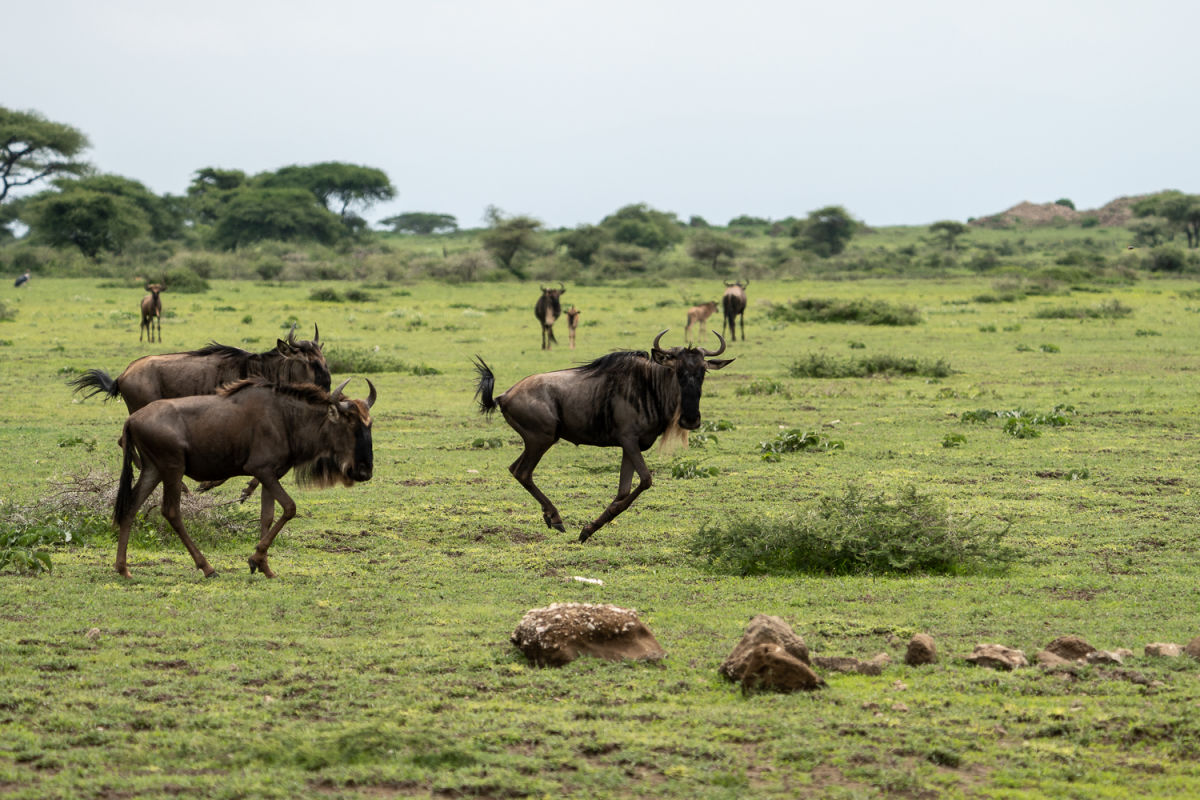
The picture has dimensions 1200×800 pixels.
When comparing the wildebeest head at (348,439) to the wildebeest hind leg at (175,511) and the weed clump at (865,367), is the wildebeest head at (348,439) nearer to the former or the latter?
the wildebeest hind leg at (175,511)

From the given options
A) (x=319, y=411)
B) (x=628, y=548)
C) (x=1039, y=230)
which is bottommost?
(x=628, y=548)

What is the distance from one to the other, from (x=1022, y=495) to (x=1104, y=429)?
461 cm

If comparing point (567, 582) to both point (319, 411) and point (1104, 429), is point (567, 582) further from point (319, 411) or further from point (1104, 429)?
point (1104, 429)

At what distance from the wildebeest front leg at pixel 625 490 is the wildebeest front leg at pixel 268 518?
2.44 metres

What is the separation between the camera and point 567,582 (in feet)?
27.0

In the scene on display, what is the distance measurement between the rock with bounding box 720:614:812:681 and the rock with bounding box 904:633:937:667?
0.53 meters

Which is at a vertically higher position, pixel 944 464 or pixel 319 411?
pixel 319 411

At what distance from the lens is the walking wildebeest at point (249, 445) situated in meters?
8.20

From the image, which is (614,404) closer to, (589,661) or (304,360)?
(304,360)

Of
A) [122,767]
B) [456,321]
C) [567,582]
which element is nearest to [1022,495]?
[567,582]

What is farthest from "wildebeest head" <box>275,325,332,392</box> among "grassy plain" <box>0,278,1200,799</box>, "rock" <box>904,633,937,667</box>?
"rock" <box>904,633,937,667</box>

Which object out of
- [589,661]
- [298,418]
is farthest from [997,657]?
[298,418]

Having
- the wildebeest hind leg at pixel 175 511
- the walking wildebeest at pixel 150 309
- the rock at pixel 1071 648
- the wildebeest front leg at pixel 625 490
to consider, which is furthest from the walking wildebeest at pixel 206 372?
the walking wildebeest at pixel 150 309

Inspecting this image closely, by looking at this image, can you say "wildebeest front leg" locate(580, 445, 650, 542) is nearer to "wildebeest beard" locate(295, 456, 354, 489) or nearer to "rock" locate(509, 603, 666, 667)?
"wildebeest beard" locate(295, 456, 354, 489)
